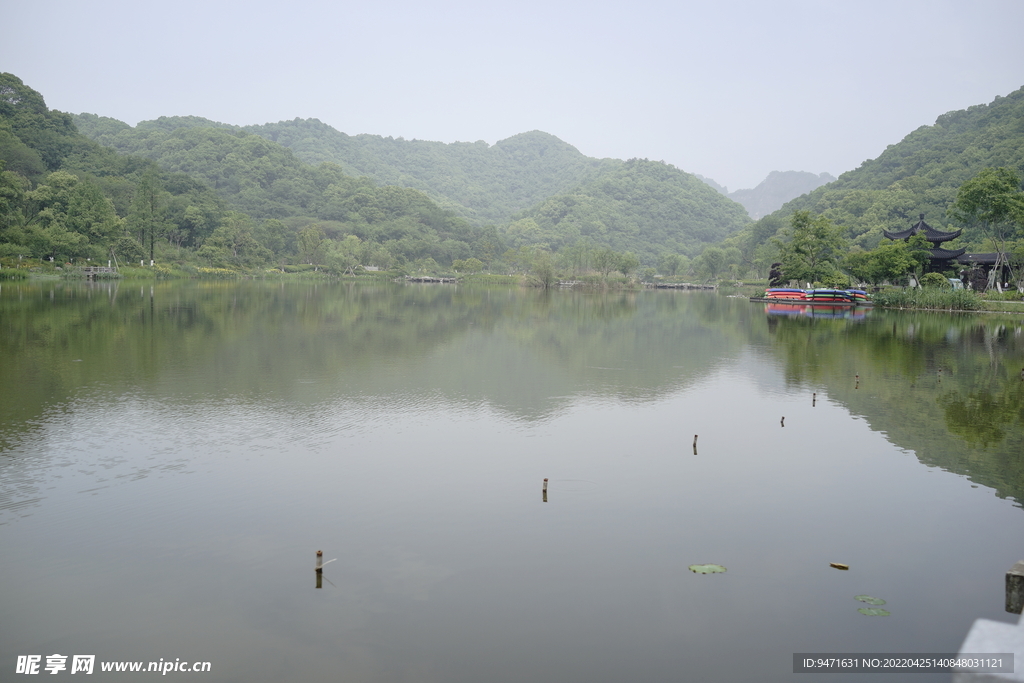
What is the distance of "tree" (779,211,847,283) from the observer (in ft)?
241

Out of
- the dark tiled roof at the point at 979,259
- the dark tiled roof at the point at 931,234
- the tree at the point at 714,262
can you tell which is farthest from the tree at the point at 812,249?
the tree at the point at 714,262

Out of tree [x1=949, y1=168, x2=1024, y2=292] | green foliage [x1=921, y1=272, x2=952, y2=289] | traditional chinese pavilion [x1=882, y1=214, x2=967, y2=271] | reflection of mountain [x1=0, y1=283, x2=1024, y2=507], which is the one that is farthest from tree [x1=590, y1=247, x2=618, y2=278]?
reflection of mountain [x1=0, y1=283, x2=1024, y2=507]

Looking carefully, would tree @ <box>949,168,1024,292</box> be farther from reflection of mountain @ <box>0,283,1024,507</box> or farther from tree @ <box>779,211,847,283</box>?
reflection of mountain @ <box>0,283,1024,507</box>

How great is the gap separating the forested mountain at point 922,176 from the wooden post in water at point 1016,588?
9045cm

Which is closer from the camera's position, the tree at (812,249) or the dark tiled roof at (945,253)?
the dark tiled roof at (945,253)

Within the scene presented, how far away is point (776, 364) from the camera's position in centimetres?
2456

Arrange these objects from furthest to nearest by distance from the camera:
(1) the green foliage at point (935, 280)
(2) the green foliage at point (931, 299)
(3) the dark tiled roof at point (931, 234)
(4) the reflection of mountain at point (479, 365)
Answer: (3) the dark tiled roof at point (931, 234), (1) the green foliage at point (935, 280), (2) the green foliage at point (931, 299), (4) the reflection of mountain at point (479, 365)

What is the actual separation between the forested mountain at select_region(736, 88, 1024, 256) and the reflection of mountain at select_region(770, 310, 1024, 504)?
199 ft

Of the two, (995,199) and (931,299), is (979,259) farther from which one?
(931,299)

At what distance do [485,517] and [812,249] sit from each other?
245 feet

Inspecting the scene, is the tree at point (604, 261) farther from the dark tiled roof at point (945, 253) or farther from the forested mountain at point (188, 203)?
the dark tiled roof at point (945, 253)

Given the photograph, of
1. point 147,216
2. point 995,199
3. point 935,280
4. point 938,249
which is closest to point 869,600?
point 995,199

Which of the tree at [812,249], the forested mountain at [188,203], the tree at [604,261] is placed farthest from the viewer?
the tree at [604,261]

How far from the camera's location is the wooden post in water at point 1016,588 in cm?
616
